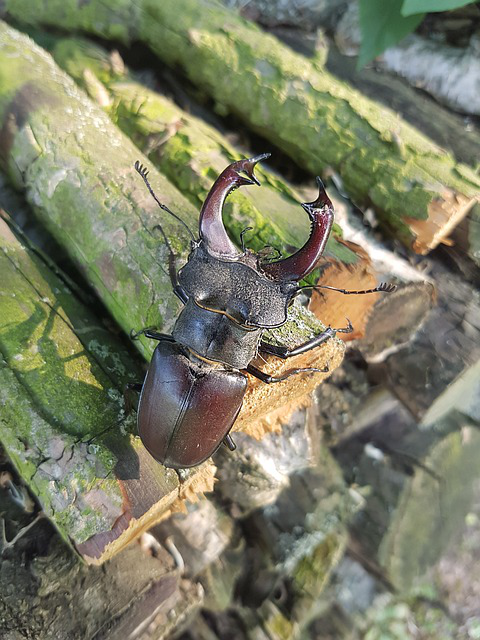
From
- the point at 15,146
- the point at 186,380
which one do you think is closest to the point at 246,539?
the point at 186,380

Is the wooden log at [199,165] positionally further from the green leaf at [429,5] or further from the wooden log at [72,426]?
the green leaf at [429,5]

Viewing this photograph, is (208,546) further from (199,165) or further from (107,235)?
(199,165)

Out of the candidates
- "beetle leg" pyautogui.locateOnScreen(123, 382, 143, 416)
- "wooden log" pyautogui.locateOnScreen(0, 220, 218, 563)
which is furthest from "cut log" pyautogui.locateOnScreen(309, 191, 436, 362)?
"wooden log" pyautogui.locateOnScreen(0, 220, 218, 563)

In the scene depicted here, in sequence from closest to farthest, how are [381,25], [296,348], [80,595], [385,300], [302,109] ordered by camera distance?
1. [296,348]
2. [80,595]
3. [385,300]
4. [302,109]
5. [381,25]

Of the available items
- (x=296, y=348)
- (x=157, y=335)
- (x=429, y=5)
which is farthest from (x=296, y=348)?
(x=429, y=5)

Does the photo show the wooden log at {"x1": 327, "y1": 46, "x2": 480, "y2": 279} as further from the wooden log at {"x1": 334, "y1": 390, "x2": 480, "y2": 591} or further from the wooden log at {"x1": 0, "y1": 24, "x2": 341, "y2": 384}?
the wooden log at {"x1": 0, "y1": 24, "x2": 341, "y2": 384}

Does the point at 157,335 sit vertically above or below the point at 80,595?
above

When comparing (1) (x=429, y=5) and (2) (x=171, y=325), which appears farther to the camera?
(1) (x=429, y=5)
